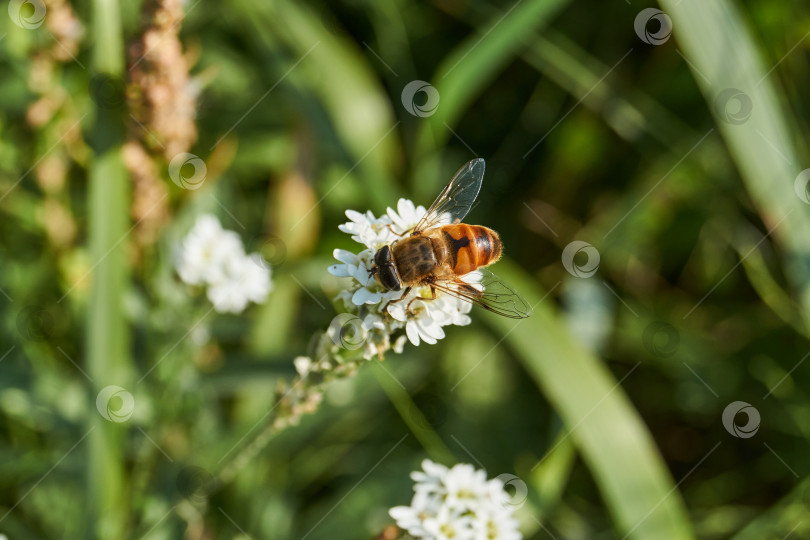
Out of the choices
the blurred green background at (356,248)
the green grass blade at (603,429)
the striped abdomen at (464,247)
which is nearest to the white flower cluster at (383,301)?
the striped abdomen at (464,247)

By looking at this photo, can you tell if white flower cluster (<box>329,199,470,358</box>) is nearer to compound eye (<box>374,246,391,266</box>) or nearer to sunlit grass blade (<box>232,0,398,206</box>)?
compound eye (<box>374,246,391,266</box>)

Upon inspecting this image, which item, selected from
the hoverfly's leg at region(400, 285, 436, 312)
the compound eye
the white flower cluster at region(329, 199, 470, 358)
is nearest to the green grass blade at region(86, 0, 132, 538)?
the white flower cluster at region(329, 199, 470, 358)

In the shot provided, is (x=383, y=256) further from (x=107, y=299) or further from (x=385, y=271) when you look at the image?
(x=107, y=299)

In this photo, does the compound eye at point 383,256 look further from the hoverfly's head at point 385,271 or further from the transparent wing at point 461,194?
the transparent wing at point 461,194

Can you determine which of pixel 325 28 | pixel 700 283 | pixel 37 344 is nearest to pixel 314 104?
pixel 325 28

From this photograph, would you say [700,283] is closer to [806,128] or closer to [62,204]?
[806,128]

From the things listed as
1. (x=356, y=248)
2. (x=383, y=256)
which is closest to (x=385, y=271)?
(x=383, y=256)
